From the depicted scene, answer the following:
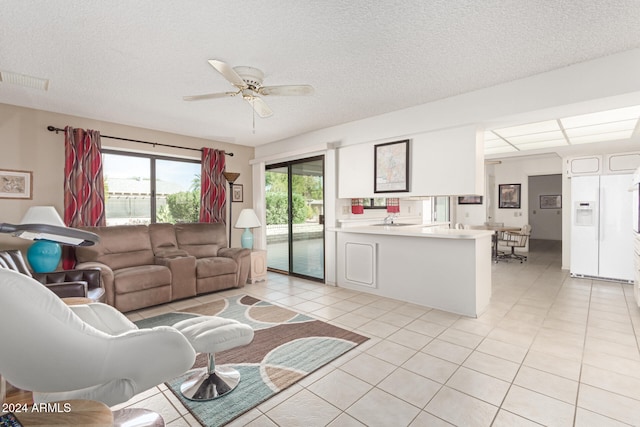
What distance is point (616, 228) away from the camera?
493 cm

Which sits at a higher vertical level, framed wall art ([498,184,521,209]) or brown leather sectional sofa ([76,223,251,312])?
framed wall art ([498,184,521,209])

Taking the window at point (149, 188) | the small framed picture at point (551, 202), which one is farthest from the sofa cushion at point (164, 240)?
the small framed picture at point (551, 202)

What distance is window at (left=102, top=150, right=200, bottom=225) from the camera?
4656 mm

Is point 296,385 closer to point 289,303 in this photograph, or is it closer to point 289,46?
point 289,303

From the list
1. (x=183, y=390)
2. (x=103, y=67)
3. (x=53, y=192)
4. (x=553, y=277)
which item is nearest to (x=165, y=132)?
(x=53, y=192)

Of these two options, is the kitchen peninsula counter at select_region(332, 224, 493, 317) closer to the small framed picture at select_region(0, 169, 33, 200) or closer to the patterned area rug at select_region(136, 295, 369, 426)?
the patterned area rug at select_region(136, 295, 369, 426)

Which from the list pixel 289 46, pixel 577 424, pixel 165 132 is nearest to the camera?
pixel 577 424

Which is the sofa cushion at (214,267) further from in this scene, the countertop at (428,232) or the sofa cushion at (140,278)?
the countertop at (428,232)

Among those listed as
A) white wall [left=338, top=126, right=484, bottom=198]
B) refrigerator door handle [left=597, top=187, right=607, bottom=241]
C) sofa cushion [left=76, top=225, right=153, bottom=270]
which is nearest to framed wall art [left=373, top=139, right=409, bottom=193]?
white wall [left=338, top=126, right=484, bottom=198]

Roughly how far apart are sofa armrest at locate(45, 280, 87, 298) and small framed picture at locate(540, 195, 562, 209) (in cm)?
1263

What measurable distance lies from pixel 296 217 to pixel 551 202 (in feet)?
31.5

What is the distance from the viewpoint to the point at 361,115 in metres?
4.30

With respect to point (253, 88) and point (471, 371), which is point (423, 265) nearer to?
point (471, 371)

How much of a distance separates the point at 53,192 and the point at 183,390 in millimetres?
3622
